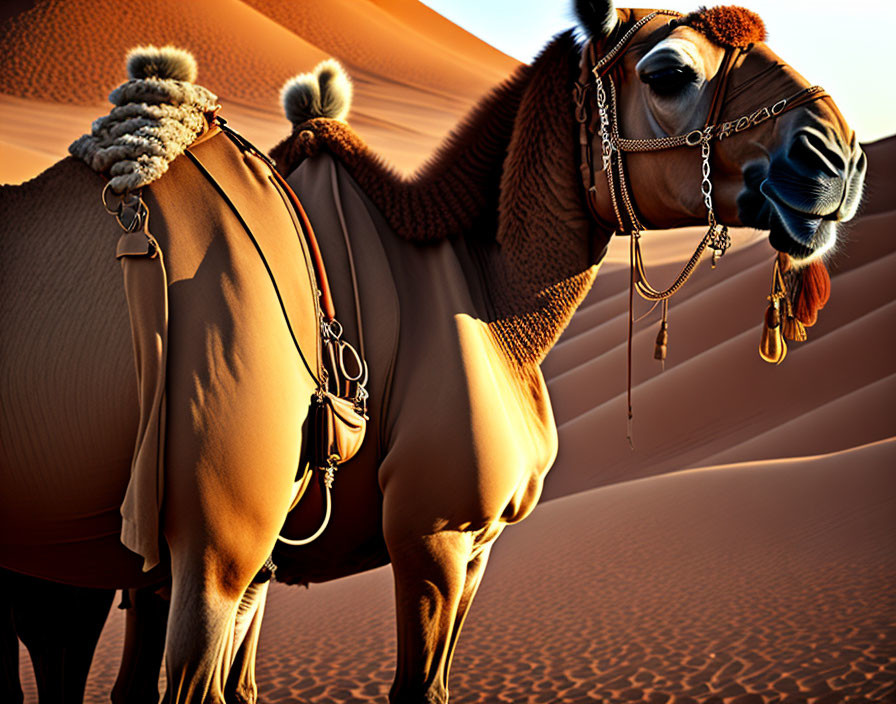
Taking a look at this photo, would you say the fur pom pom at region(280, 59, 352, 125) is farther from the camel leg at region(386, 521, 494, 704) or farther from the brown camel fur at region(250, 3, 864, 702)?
the camel leg at region(386, 521, 494, 704)

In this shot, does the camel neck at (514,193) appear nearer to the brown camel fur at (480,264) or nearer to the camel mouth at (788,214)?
the brown camel fur at (480,264)

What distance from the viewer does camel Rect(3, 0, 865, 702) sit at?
275 centimetres

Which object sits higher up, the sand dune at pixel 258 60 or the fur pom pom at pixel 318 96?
the sand dune at pixel 258 60

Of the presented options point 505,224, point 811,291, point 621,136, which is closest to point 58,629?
point 505,224

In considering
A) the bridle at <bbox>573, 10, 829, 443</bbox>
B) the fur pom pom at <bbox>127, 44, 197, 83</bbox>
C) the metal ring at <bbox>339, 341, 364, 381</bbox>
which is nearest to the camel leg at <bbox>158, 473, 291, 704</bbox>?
the metal ring at <bbox>339, 341, 364, 381</bbox>

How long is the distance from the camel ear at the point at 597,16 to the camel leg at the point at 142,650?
292 centimetres

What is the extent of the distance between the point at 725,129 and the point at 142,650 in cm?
320

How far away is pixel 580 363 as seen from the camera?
82.1 feet

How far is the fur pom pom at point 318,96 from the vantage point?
333 centimetres

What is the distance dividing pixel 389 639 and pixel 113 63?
60.0 meters

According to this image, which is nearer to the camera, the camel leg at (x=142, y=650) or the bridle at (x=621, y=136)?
the bridle at (x=621, y=136)

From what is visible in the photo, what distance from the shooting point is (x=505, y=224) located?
126 inches

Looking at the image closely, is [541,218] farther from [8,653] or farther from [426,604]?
[8,653]

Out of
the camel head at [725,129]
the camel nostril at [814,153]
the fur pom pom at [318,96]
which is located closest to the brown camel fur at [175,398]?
the fur pom pom at [318,96]
